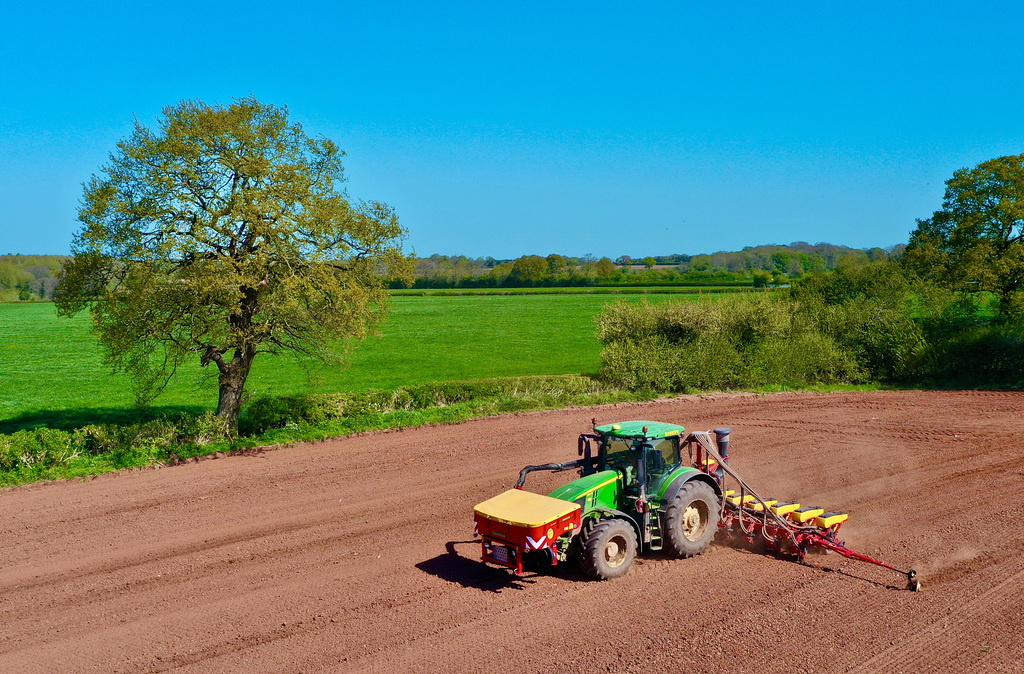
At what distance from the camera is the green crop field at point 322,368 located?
89.5 feet

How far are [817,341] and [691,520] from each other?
66.6 feet

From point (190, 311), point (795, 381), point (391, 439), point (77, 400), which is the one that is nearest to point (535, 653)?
point (391, 439)

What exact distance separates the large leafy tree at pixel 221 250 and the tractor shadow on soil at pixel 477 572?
339 inches

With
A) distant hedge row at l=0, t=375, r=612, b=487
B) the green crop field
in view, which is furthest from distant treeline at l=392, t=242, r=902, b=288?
distant hedge row at l=0, t=375, r=612, b=487

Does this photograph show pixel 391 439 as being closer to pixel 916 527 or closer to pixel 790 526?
pixel 790 526

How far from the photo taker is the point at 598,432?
36.9ft

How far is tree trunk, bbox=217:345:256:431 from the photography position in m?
19.3

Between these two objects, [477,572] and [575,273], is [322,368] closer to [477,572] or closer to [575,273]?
[477,572]

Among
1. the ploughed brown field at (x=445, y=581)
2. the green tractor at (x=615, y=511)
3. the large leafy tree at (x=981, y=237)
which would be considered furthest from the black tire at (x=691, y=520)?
the large leafy tree at (x=981, y=237)

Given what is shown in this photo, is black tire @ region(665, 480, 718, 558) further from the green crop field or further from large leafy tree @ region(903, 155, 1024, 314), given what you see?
large leafy tree @ region(903, 155, 1024, 314)

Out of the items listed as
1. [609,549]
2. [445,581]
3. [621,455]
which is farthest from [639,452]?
[445,581]

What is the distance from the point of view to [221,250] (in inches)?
712

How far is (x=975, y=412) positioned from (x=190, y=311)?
77.2 feet

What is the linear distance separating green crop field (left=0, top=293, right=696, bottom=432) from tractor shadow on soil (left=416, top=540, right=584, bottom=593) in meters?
9.97
